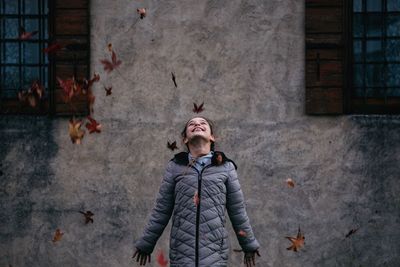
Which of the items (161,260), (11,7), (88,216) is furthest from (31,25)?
(161,260)

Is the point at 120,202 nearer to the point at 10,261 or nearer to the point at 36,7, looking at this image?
the point at 10,261

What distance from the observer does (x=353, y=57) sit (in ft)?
24.5

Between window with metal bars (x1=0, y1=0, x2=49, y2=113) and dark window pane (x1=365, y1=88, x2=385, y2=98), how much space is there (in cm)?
310

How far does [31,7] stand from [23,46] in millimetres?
388

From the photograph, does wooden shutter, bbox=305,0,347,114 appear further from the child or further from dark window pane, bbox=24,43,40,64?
dark window pane, bbox=24,43,40,64

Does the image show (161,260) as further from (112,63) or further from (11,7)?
Answer: (11,7)

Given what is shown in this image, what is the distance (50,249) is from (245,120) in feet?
7.26

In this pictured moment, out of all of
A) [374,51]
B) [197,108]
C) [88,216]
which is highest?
[374,51]

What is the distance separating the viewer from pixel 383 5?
748 cm

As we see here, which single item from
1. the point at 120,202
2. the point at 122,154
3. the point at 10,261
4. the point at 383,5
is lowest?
the point at 10,261

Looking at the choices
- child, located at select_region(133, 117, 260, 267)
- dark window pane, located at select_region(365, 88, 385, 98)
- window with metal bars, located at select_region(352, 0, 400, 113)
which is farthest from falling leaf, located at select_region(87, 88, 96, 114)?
dark window pane, located at select_region(365, 88, 385, 98)

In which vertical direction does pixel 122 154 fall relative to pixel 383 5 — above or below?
below

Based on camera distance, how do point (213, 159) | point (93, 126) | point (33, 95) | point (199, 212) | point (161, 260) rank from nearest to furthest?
point (199, 212), point (213, 159), point (161, 260), point (93, 126), point (33, 95)

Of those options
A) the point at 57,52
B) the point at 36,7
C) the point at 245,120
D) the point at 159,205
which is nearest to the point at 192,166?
the point at 159,205
